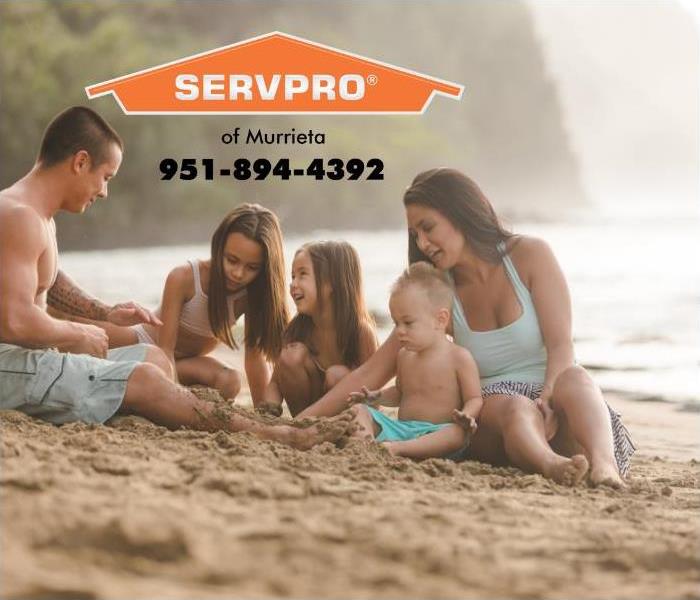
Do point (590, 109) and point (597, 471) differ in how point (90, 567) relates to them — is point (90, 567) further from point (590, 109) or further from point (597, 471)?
point (590, 109)

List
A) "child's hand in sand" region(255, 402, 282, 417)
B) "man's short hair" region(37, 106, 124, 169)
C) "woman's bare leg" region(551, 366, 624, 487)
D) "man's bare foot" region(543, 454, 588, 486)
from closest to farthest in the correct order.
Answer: "man's bare foot" region(543, 454, 588, 486)
"woman's bare leg" region(551, 366, 624, 487)
"man's short hair" region(37, 106, 124, 169)
"child's hand in sand" region(255, 402, 282, 417)

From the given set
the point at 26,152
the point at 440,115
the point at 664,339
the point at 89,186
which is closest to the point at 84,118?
the point at 89,186

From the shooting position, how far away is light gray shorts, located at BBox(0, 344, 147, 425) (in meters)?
2.58

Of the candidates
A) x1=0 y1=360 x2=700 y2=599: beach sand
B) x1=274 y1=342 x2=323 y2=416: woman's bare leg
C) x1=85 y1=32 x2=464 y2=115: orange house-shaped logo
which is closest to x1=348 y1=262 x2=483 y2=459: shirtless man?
x1=0 y1=360 x2=700 y2=599: beach sand

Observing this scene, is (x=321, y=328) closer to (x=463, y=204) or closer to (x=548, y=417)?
(x=463, y=204)

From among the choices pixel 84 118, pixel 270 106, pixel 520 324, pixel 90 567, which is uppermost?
pixel 270 106

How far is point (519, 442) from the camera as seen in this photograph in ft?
8.28

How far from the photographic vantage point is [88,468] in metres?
1.89

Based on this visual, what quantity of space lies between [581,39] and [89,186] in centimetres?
3542

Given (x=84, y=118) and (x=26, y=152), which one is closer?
(x=84, y=118)

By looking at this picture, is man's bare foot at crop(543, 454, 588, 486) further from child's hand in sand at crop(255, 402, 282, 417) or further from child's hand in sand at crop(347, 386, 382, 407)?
child's hand in sand at crop(255, 402, 282, 417)

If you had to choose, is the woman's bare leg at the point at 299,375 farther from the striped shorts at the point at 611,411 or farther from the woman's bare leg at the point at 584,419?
the woman's bare leg at the point at 584,419

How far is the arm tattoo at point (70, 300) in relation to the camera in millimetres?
3180

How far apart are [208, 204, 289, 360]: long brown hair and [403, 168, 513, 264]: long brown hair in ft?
1.96
